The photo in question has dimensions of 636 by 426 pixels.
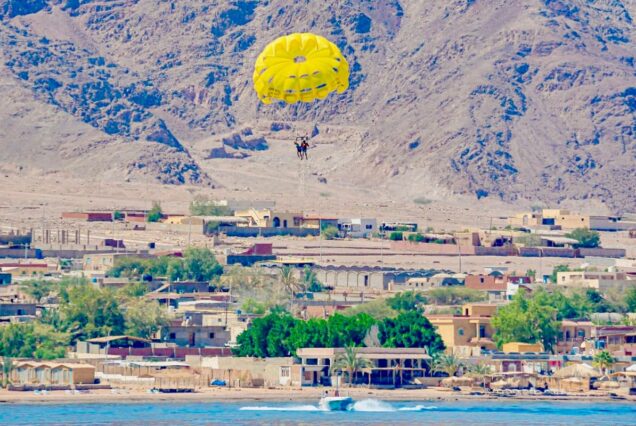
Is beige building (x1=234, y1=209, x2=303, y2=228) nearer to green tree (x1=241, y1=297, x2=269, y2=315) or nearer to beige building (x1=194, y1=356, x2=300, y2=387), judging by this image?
green tree (x1=241, y1=297, x2=269, y2=315)

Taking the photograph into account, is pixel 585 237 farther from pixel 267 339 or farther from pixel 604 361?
pixel 267 339

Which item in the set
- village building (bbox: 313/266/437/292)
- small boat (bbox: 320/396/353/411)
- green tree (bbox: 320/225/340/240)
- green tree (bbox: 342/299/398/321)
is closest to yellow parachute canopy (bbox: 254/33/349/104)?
small boat (bbox: 320/396/353/411)

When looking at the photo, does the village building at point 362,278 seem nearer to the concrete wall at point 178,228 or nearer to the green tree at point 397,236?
the green tree at point 397,236

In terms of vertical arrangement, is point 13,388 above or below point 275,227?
below

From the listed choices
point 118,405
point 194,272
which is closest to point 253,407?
point 118,405

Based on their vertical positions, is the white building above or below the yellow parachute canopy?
above

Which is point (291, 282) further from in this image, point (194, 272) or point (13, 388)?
point (13, 388)
